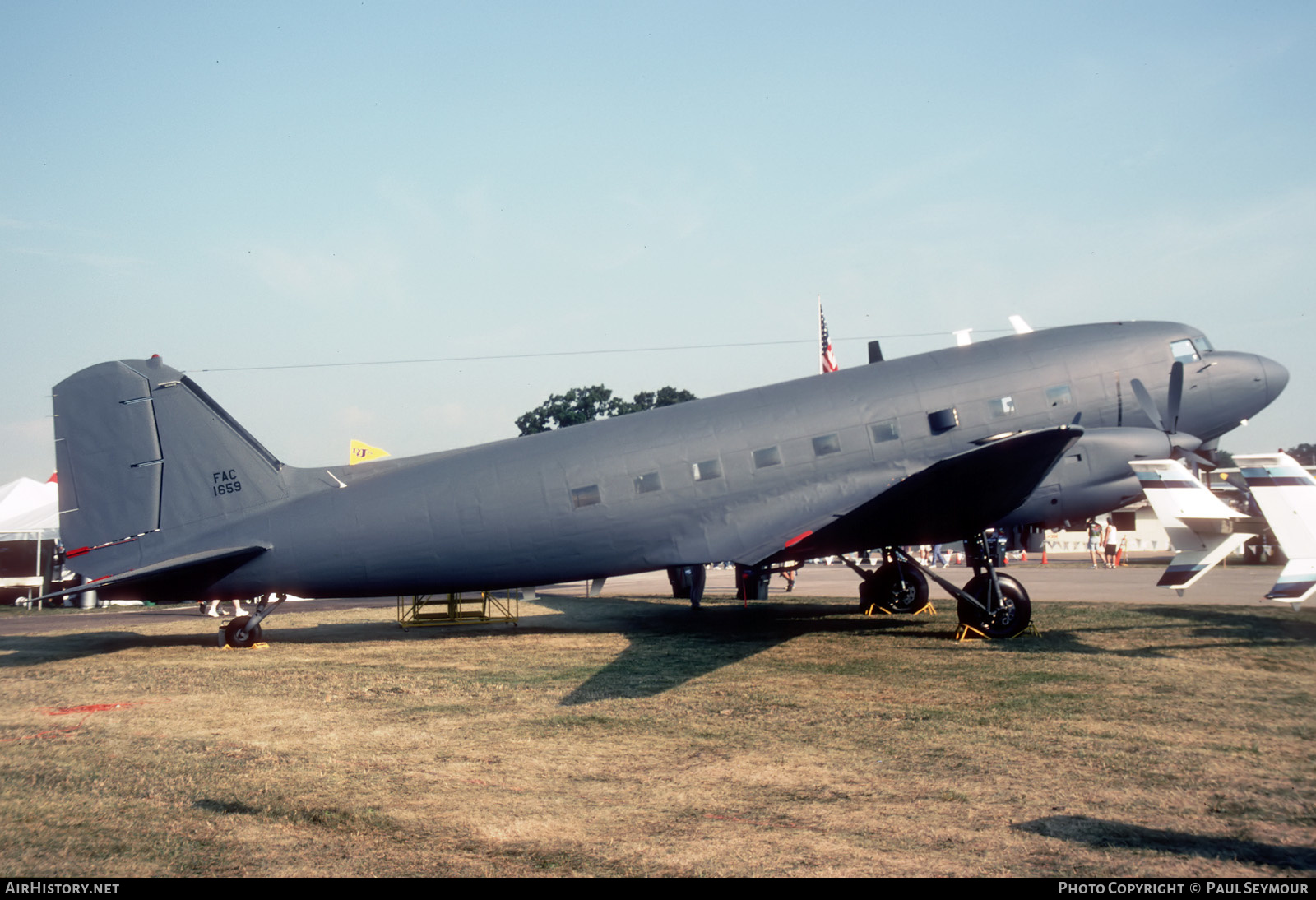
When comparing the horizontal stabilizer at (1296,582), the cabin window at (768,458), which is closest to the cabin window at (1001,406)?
the cabin window at (768,458)

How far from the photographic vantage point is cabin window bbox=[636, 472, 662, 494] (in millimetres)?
15133

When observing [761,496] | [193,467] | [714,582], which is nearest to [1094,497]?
[761,496]

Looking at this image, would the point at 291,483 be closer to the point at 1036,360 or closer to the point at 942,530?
the point at 942,530

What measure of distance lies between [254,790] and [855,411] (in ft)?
37.3

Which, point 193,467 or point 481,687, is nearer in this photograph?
point 481,687

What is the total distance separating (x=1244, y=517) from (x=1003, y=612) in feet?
12.5

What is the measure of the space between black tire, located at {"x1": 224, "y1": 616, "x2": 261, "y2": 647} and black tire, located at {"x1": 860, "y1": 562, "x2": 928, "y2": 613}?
41.9ft

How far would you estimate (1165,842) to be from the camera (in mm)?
5320

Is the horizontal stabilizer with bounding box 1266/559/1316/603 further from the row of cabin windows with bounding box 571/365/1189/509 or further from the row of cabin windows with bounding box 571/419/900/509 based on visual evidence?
the row of cabin windows with bounding box 571/419/900/509

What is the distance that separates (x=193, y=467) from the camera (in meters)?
15.5

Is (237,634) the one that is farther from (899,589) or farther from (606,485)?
(899,589)

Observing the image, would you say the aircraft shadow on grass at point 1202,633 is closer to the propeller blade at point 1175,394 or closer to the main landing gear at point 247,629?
the propeller blade at point 1175,394

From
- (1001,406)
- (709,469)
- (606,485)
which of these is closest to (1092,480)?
(1001,406)

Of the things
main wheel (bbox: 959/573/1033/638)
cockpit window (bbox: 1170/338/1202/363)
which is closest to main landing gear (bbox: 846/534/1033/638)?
main wheel (bbox: 959/573/1033/638)
